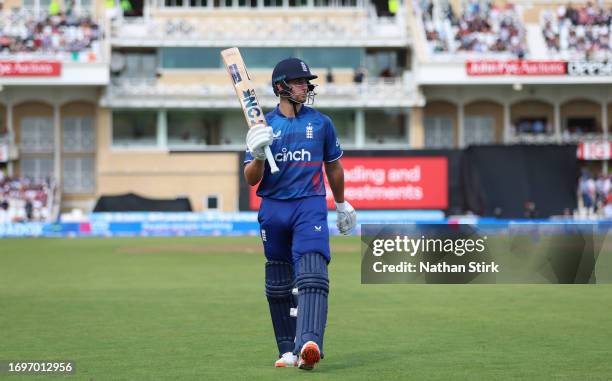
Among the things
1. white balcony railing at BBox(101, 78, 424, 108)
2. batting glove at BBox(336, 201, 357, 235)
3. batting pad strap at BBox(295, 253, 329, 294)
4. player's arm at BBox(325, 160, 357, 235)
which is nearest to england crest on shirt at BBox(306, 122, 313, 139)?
player's arm at BBox(325, 160, 357, 235)

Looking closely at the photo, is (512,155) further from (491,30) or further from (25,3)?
(25,3)

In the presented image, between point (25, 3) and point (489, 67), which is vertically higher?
point (25, 3)

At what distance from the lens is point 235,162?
180 feet

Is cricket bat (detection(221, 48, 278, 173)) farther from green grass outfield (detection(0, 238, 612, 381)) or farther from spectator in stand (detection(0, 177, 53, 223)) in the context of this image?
spectator in stand (detection(0, 177, 53, 223))

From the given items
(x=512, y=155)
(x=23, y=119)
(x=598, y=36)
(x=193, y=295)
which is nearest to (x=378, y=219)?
(x=512, y=155)

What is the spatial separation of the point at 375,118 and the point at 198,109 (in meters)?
9.17

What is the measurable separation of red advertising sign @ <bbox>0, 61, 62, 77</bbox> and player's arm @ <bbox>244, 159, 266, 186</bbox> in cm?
4799

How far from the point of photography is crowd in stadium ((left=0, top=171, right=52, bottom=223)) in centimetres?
5074

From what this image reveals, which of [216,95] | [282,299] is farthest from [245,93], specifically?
[216,95]

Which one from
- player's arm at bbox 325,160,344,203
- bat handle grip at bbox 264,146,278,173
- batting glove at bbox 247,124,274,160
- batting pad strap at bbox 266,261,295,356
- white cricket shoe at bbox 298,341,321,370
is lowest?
white cricket shoe at bbox 298,341,321,370

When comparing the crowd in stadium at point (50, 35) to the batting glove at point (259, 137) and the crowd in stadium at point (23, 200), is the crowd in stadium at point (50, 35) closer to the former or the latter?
the crowd in stadium at point (23, 200)

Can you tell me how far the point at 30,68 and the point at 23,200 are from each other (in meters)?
7.04

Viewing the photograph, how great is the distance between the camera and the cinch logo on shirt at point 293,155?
9.79 m

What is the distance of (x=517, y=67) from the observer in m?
57.1
